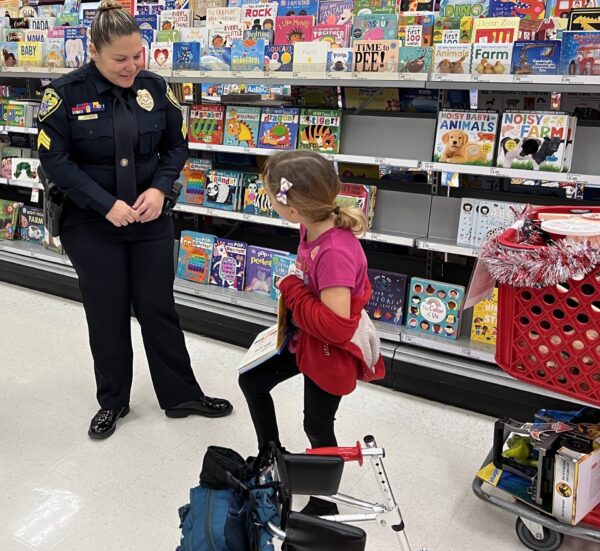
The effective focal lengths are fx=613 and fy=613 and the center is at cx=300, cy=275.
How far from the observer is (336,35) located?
325 centimetres

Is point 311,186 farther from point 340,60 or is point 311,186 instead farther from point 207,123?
point 207,123

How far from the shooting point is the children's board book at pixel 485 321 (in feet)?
10.2

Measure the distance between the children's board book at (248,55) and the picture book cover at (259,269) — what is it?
41.6 inches

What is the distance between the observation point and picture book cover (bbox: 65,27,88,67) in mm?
4039

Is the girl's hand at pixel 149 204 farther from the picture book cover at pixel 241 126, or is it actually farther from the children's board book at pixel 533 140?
the children's board book at pixel 533 140

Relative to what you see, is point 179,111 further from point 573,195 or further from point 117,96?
point 573,195

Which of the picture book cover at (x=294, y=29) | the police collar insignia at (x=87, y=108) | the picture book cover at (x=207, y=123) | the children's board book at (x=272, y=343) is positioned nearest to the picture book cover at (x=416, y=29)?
the picture book cover at (x=294, y=29)

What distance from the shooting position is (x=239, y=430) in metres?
2.80

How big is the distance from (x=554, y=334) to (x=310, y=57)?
221 centimetres

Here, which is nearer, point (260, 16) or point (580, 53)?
point (580, 53)

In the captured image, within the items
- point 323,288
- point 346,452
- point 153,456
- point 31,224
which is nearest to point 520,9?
point 323,288

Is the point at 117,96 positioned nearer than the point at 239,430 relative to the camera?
Yes

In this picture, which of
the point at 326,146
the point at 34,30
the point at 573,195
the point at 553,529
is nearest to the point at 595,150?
the point at 573,195

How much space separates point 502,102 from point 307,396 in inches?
79.3
